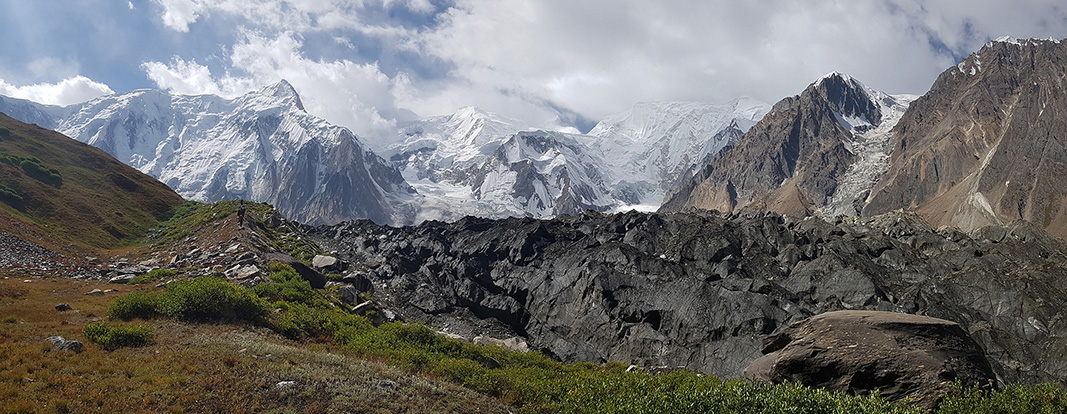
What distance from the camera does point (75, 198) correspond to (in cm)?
6531

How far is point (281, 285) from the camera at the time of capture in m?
35.5

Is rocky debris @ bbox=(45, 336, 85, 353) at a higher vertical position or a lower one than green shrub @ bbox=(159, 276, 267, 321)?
lower

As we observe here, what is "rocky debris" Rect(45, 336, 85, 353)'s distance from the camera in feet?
61.4

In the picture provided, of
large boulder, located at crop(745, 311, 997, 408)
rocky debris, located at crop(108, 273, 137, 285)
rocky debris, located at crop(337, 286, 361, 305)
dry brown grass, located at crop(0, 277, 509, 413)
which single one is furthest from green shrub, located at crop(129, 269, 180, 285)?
large boulder, located at crop(745, 311, 997, 408)

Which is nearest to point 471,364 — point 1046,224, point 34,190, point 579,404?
point 579,404

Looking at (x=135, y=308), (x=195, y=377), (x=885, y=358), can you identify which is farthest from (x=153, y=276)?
(x=885, y=358)

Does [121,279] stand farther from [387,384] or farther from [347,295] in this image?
[387,384]

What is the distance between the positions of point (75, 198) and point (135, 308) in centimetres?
5631

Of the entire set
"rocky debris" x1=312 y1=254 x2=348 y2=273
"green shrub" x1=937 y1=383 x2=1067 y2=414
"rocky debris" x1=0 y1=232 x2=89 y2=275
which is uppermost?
"green shrub" x1=937 y1=383 x2=1067 y2=414

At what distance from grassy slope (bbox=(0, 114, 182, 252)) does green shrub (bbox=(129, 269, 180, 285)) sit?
13943 millimetres

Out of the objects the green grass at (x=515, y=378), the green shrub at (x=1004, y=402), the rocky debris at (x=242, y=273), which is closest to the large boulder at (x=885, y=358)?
the green shrub at (x=1004, y=402)

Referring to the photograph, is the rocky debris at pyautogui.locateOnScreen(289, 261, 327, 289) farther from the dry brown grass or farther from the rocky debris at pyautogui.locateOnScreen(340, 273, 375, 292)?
the dry brown grass

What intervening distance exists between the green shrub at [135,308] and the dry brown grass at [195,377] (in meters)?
0.96

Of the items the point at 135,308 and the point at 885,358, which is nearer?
the point at 885,358
